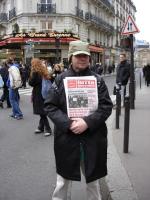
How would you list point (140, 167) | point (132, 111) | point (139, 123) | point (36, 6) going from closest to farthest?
point (140, 167)
point (139, 123)
point (132, 111)
point (36, 6)

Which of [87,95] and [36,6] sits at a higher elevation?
[36,6]

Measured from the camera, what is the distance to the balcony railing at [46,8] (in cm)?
4969

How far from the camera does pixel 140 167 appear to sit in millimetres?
6648

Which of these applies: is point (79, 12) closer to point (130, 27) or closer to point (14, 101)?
point (130, 27)

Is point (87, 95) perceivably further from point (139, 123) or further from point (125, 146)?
point (139, 123)

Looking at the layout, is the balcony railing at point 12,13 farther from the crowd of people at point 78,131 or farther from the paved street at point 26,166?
the crowd of people at point 78,131

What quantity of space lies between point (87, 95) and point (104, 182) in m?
2.15

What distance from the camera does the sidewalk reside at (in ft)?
18.1

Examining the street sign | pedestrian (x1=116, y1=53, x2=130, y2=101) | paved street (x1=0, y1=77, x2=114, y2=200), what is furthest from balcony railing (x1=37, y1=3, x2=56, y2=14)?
paved street (x1=0, y1=77, x2=114, y2=200)

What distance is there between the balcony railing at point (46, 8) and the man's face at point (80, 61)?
1824 inches

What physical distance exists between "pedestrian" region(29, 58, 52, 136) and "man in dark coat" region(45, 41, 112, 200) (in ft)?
19.0

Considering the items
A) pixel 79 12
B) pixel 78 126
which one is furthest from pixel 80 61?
pixel 79 12

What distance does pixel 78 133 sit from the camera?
421cm

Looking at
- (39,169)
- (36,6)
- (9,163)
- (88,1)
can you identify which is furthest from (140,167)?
(88,1)
